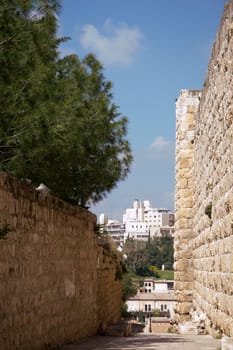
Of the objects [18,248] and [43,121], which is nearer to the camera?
[18,248]

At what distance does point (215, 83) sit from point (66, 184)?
3.19 meters

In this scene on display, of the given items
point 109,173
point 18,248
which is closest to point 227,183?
point 18,248

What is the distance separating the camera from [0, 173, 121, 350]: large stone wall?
6.34 meters

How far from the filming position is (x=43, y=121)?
7621mm

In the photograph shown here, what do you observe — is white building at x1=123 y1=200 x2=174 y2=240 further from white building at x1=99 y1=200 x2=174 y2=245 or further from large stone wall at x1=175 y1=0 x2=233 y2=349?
large stone wall at x1=175 y1=0 x2=233 y2=349

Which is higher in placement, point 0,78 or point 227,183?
point 0,78

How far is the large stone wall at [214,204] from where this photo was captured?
8.00 metres

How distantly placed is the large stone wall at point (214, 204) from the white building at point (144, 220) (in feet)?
453

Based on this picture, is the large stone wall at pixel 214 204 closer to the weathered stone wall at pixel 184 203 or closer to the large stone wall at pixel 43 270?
the weathered stone wall at pixel 184 203

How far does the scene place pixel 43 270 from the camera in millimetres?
7656

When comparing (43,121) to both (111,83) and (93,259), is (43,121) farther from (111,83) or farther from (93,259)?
(111,83)

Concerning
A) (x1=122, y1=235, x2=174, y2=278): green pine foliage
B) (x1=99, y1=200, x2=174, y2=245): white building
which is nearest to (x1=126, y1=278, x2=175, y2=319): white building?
(x1=122, y1=235, x2=174, y2=278): green pine foliage

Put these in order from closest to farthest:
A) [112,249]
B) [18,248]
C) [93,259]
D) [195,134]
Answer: [18,248] < [93,259] < [195,134] < [112,249]

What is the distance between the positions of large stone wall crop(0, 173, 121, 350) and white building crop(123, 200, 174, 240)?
141m
